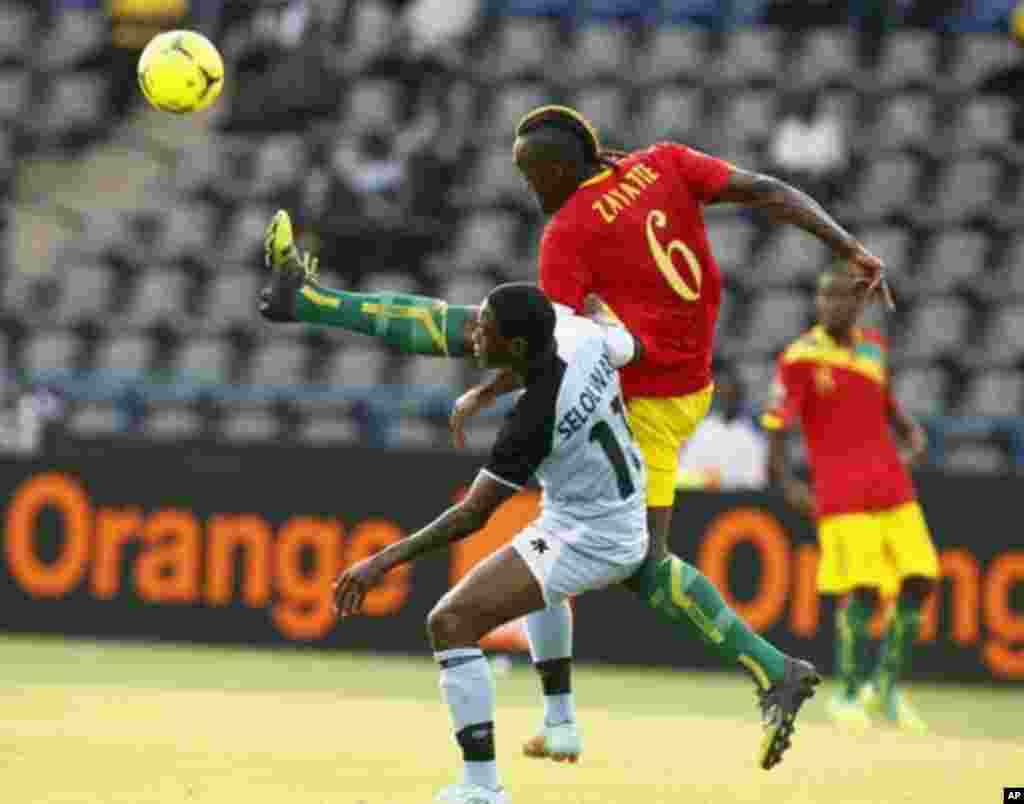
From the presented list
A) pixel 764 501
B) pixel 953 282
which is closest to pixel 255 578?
pixel 764 501

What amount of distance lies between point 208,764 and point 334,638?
797 centimetres

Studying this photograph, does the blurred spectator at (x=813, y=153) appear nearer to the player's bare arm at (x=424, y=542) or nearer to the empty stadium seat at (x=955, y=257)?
the empty stadium seat at (x=955, y=257)

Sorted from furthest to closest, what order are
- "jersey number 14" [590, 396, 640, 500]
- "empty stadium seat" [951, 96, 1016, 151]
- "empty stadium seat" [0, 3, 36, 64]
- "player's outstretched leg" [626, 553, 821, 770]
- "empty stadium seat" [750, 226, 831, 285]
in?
"empty stadium seat" [0, 3, 36, 64] → "empty stadium seat" [951, 96, 1016, 151] → "empty stadium seat" [750, 226, 831, 285] → "player's outstretched leg" [626, 553, 821, 770] → "jersey number 14" [590, 396, 640, 500]

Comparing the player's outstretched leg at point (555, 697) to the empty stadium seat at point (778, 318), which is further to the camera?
the empty stadium seat at point (778, 318)

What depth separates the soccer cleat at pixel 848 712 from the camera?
45.8ft

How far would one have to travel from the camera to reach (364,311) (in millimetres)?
10469

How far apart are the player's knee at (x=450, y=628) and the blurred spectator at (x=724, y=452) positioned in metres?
8.69

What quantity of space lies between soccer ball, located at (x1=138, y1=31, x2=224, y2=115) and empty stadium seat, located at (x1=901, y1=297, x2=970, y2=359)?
1034 centimetres

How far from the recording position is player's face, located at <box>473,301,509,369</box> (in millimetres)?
8852

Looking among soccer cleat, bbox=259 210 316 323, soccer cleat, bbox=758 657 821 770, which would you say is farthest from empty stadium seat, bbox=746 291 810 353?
soccer cleat, bbox=758 657 821 770

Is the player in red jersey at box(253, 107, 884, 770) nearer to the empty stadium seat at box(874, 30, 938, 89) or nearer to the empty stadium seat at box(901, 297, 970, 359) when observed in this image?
the empty stadium seat at box(901, 297, 970, 359)

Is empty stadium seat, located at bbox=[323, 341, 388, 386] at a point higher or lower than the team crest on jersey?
lower

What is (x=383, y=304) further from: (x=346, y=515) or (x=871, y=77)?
(x=871, y=77)

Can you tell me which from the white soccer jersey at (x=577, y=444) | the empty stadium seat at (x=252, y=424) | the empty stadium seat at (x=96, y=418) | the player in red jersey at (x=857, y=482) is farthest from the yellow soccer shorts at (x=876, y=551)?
the empty stadium seat at (x=96, y=418)
